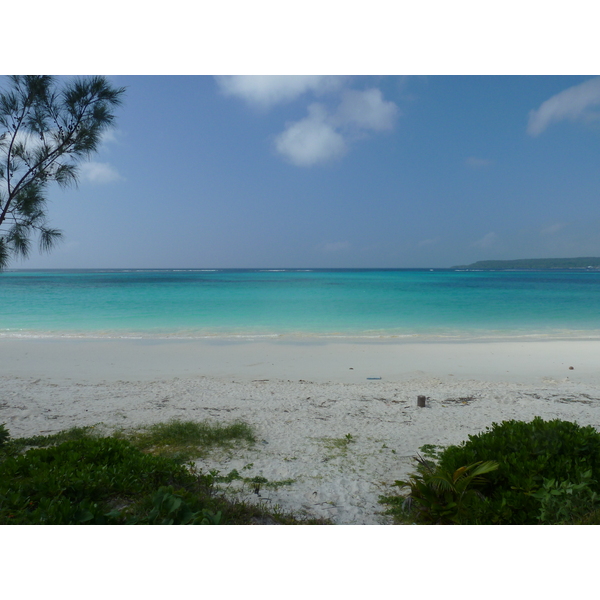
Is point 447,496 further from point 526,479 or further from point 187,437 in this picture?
point 187,437

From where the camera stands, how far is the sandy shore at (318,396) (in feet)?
14.7

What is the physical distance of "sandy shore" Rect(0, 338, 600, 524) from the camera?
4492 mm

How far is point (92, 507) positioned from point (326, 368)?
8244 millimetres

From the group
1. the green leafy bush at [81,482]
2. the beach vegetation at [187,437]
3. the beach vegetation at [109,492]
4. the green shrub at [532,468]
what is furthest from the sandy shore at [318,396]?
the green leafy bush at [81,482]

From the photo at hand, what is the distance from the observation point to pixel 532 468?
2.96 metres

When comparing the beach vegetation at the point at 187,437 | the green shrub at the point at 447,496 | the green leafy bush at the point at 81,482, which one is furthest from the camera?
the beach vegetation at the point at 187,437

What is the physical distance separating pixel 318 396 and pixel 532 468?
4.92 m

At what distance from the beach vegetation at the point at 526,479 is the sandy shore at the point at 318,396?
2.33 ft

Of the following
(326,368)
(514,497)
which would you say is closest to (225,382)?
(326,368)

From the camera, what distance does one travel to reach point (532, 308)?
→ 87.9 ft

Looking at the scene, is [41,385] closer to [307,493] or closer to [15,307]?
[307,493]

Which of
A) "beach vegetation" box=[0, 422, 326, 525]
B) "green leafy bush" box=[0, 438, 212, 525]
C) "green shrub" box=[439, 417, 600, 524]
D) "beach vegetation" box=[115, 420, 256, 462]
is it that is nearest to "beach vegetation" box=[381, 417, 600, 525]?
"green shrub" box=[439, 417, 600, 524]

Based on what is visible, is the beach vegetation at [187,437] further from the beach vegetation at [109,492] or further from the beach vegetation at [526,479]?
the beach vegetation at [526,479]

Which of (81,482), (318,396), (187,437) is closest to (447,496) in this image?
(81,482)
